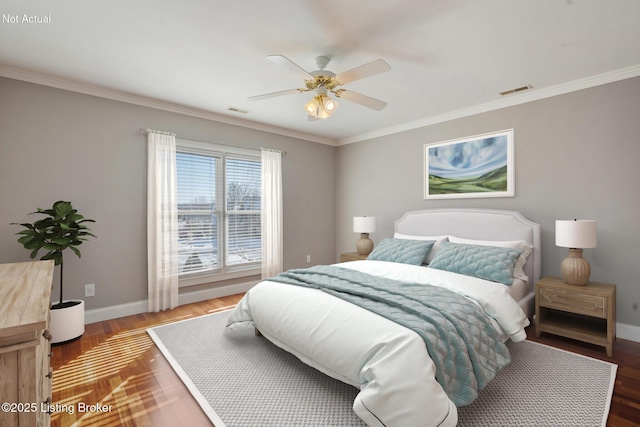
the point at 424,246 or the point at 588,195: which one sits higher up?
the point at 588,195

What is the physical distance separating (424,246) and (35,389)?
3.45 m

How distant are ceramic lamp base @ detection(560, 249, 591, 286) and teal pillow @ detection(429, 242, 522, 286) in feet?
1.28

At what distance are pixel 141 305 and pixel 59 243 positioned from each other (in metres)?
1.29

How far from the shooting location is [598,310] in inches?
103

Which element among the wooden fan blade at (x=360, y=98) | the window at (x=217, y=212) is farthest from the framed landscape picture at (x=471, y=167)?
the window at (x=217, y=212)

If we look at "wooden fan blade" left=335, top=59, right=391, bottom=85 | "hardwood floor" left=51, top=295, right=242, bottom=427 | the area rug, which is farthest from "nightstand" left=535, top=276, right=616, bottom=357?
"hardwood floor" left=51, top=295, right=242, bottom=427

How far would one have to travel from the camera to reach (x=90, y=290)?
3.30 metres

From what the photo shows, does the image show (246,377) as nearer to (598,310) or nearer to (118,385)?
(118,385)

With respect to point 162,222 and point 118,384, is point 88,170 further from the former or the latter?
point 118,384

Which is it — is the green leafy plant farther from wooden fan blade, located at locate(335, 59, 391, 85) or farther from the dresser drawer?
the dresser drawer

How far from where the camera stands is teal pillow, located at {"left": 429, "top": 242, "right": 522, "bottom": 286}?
9.44ft

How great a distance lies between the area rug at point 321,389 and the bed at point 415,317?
0.18 metres

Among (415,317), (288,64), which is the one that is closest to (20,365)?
(415,317)

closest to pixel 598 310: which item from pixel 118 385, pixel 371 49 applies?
pixel 371 49
